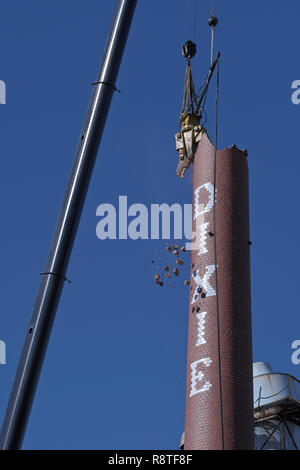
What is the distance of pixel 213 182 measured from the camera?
2744 centimetres

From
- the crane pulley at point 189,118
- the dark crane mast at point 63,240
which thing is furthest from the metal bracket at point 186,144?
the dark crane mast at point 63,240

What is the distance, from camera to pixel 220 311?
25.3 metres

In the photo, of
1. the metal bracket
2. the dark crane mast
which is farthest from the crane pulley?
the dark crane mast

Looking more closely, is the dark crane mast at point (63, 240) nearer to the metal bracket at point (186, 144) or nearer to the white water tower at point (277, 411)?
the metal bracket at point (186, 144)

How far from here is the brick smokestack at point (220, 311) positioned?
23812 millimetres

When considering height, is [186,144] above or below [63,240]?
above

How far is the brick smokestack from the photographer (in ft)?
78.1

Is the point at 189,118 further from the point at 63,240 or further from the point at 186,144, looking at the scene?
the point at 63,240

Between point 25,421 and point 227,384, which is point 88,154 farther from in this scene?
point 227,384

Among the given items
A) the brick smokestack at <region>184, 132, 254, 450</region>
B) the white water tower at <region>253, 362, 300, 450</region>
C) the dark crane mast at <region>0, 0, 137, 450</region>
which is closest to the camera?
the dark crane mast at <region>0, 0, 137, 450</region>

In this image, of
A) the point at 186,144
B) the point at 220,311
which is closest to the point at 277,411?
the point at 220,311

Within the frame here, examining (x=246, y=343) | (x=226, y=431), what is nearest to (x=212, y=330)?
(x=246, y=343)

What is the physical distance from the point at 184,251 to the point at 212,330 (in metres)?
3.19

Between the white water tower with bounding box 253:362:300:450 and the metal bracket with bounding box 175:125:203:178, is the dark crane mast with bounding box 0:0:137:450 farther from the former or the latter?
the white water tower with bounding box 253:362:300:450
